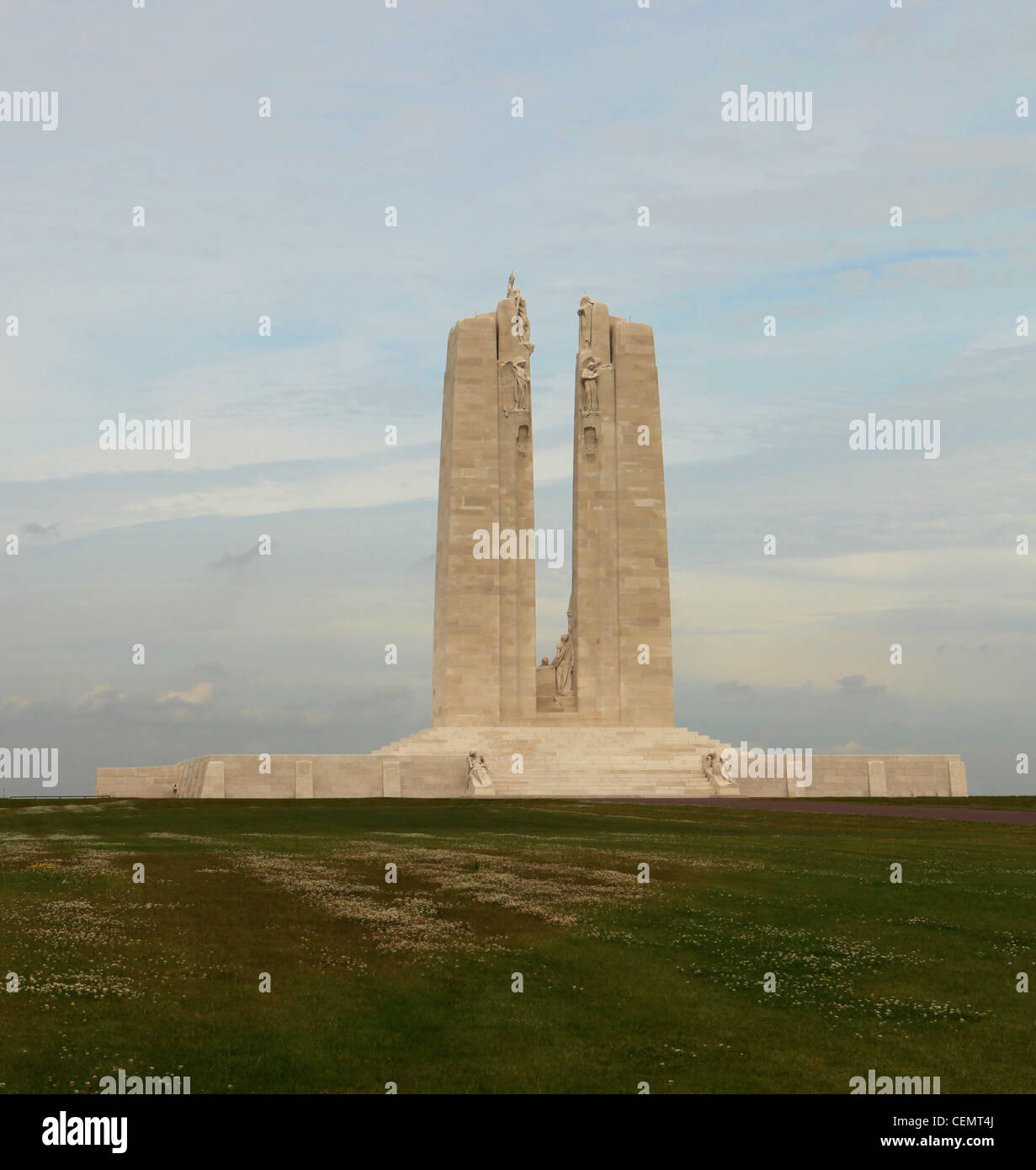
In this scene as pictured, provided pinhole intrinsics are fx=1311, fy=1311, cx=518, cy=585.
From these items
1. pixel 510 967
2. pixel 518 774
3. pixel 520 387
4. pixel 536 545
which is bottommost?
pixel 510 967

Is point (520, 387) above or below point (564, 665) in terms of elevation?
above

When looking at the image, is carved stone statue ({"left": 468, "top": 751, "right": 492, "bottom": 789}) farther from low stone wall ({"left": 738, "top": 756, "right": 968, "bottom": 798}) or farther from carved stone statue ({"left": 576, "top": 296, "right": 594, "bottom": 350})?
carved stone statue ({"left": 576, "top": 296, "right": 594, "bottom": 350})

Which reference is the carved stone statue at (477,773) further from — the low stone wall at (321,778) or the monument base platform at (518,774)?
the low stone wall at (321,778)

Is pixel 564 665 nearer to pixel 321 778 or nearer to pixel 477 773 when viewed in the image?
pixel 477 773

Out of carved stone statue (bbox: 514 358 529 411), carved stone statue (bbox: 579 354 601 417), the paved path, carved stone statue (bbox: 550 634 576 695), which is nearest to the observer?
the paved path

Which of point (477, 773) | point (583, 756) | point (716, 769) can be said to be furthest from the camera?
point (583, 756)

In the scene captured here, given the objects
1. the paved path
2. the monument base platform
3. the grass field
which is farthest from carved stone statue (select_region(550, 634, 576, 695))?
the grass field

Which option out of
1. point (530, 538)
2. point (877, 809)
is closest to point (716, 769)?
point (877, 809)
